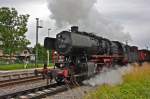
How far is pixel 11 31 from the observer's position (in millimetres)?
52875

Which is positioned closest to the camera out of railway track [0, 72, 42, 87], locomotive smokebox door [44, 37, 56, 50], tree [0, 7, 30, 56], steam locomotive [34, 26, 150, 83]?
steam locomotive [34, 26, 150, 83]

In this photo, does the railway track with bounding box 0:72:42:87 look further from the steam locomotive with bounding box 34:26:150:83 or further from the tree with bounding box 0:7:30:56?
the tree with bounding box 0:7:30:56

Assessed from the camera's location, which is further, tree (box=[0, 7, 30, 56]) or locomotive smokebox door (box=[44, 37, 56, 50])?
tree (box=[0, 7, 30, 56])

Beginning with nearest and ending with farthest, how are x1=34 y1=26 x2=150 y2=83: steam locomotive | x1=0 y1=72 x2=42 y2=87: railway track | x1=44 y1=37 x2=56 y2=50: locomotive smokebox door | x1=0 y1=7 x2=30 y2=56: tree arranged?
x1=34 y1=26 x2=150 y2=83: steam locomotive < x1=0 y1=72 x2=42 y2=87: railway track < x1=44 y1=37 x2=56 y2=50: locomotive smokebox door < x1=0 y1=7 x2=30 y2=56: tree

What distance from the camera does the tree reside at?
52406mm

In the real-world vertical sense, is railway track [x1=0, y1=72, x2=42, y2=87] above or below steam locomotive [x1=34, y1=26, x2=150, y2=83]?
below

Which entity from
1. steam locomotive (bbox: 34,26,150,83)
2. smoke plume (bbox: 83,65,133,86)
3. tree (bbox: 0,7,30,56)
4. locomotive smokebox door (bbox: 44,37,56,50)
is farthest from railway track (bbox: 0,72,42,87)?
tree (bbox: 0,7,30,56)

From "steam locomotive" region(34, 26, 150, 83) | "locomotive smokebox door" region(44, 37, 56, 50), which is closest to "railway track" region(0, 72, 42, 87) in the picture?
"steam locomotive" region(34, 26, 150, 83)

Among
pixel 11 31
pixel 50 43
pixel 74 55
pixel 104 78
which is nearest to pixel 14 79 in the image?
pixel 50 43

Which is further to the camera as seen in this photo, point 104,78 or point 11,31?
point 11,31

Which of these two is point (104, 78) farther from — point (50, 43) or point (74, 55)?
point (50, 43)

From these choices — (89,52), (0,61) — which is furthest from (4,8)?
(89,52)

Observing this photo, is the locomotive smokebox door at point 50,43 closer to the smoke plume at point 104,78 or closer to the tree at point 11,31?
the smoke plume at point 104,78

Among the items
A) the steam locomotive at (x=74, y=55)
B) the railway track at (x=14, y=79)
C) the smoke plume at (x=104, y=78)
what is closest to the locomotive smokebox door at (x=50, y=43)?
the steam locomotive at (x=74, y=55)
